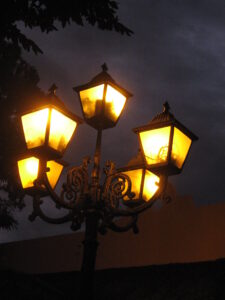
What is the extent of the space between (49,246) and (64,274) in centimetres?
90

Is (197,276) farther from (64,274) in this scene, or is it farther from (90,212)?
(90,212)

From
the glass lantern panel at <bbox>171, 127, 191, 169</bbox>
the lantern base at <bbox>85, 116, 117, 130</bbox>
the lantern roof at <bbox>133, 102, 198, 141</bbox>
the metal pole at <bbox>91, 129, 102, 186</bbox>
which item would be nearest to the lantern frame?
the metal pole at <bbox>91, 129, 102, 186</bbox>

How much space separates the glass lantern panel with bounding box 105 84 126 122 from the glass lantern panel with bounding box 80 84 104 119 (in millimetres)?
72

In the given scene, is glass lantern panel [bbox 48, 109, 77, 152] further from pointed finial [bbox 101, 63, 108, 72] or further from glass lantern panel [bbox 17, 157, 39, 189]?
pointed finial [bbox 101, 63, 108, 72]

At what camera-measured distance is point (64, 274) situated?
13141 millimetres

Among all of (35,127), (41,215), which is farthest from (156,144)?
(41,215)

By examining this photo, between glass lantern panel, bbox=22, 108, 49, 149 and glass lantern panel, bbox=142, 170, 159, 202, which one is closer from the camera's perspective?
glass lantern panel, bbox=22, 108, 49, 149

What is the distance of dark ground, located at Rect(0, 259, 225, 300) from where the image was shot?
10477 mm

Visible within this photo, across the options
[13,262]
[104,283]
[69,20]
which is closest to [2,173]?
[13,262]

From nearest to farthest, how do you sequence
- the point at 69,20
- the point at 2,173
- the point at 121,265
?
the point at 69,20 < the point at 121,265 < the point at 2,173

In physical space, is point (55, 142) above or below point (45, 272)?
below

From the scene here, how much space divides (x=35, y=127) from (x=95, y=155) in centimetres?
69

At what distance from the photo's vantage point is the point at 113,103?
6.08 m

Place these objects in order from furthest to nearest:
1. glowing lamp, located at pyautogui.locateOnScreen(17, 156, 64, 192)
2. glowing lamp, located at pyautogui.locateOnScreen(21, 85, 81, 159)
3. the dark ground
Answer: the dark ground → glowing lamp, located at pyautogui.locateOnScreen(17, 156, 64, 192) → glowing lamp, located at pyautogui.locateOnScreen(21, 85, 81, 159)
